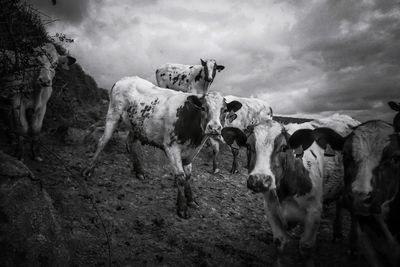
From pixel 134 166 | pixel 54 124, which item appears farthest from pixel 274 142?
pixel 54 124

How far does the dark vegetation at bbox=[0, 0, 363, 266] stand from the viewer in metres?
2.89

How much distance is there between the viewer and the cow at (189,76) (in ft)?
39.8

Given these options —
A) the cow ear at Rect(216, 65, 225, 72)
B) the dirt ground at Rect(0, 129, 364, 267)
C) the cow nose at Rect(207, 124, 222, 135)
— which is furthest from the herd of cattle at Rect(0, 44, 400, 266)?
the cow ear at Rect(216, 65, 225, 72)

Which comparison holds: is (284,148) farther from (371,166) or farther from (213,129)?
(213,129)

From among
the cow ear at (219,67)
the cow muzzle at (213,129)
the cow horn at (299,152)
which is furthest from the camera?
the cow ear at (219,67)

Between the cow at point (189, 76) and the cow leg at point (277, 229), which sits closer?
the cow leg at point (277, 229)

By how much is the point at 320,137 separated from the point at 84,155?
6.58 metres

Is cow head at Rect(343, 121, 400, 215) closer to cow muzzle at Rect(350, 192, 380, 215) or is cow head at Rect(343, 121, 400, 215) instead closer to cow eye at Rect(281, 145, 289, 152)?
cow muzzle at Rect(350, 192, 380, 215)

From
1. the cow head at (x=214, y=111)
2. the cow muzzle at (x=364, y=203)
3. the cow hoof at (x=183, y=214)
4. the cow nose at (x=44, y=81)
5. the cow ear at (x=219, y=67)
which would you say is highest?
the cow ear at (x=219, y=67)

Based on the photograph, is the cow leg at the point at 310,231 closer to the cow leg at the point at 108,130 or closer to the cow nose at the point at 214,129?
the cow nose at the point at 214,129

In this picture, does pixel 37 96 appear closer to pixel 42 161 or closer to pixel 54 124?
pixel 42 161

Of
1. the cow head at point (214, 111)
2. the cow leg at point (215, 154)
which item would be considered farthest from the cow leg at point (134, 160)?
the cow leg at point (215, 154)

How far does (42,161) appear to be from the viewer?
646cm

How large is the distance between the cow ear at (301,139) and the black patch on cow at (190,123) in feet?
9.25
